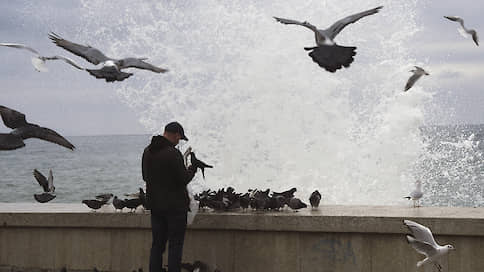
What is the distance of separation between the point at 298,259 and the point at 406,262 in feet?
3.08

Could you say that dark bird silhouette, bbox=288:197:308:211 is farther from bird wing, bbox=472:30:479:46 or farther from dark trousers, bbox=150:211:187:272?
bird wing, bbox=472:30:479:46

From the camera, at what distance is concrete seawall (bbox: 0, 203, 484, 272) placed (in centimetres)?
607

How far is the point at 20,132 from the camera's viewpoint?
5.18m

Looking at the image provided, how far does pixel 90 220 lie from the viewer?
6922mm

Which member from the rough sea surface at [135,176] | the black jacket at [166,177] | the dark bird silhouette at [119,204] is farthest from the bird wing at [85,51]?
the rough sea surface at [135,176]

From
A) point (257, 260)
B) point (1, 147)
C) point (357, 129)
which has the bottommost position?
point (257, 260)

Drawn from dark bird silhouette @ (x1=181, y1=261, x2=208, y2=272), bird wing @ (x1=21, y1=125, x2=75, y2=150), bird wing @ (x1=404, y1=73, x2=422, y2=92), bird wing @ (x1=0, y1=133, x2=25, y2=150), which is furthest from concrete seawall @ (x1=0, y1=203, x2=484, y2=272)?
bird wing @ (x1=0, y1=133, x2=25, y2=150)

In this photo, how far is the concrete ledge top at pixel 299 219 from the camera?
6023 millimetres

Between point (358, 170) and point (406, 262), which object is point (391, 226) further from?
point (358, 170)

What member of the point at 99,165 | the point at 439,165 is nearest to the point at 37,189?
the point at 99,165

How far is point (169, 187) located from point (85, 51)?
52.6 inches

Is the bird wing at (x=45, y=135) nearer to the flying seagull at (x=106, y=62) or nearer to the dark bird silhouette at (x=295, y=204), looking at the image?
the flying seagull at (x=106, y=62)

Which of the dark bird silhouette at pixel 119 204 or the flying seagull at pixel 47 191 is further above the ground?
A: the flying seagull at pixel 47 191

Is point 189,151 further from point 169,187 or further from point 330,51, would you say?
point 330,51
